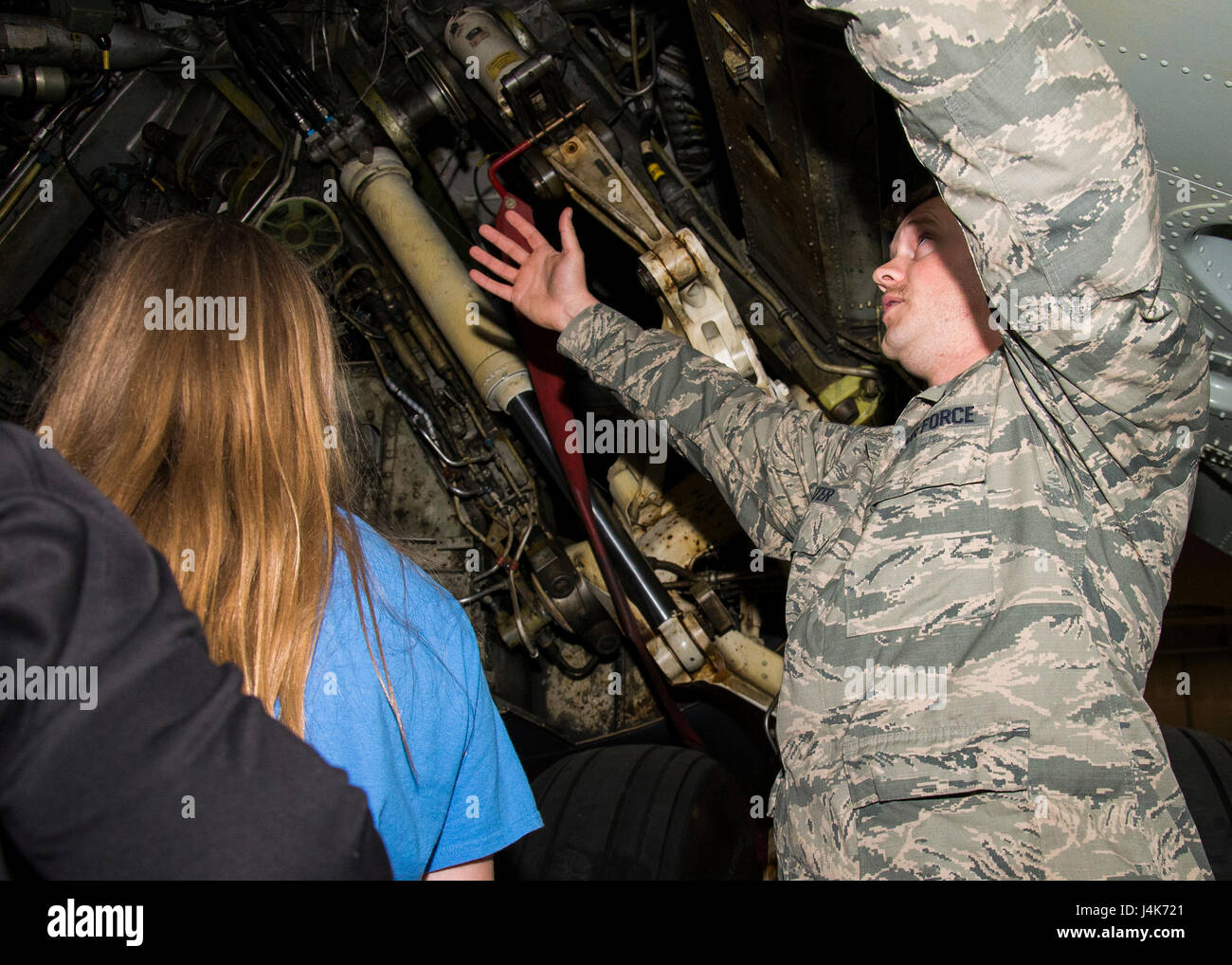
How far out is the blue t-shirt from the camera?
38.5 inches

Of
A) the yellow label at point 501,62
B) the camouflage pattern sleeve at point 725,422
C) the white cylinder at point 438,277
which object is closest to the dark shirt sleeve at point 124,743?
the camouflage pattern sleeve at point 725,422

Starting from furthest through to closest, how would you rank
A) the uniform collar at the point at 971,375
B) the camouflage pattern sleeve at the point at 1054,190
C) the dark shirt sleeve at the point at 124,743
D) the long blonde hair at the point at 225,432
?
the uniform collar at the point at 971,375 → the camouflage pattern sleeve at the point at 1054,190 → the long blonde hair at the point at 225,432 → the dark shirt sleeve at the point at 124,743

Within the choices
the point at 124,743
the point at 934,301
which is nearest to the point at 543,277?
the point at 934,301

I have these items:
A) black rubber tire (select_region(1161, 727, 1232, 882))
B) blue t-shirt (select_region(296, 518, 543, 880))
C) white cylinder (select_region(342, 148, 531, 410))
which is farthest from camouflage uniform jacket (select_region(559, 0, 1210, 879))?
white cylinder (select_region(342, 148, 531, 410))

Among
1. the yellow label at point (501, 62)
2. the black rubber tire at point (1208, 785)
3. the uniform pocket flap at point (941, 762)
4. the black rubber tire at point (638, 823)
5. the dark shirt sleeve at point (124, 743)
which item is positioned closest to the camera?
the dark shirt sleeve at point (124, 743)

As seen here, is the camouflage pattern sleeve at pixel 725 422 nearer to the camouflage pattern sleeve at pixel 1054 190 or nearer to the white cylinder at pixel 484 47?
the camouflage pattern sleeve at pixel 1054 190

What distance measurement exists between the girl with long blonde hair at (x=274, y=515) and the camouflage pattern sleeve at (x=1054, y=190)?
36.6 inches

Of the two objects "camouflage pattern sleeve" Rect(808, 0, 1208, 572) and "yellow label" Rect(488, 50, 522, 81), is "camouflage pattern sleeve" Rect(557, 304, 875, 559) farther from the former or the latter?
"yellow label" Rect(488, 50, 522, 81)

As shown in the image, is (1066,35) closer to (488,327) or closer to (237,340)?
(237,340)

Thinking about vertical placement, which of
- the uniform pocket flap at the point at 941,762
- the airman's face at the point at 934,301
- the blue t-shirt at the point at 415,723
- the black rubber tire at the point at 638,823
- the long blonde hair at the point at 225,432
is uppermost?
the airman's face at the point at 934,301

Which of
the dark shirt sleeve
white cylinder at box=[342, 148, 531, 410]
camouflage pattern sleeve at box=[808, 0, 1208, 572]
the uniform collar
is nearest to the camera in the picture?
the dark shirt sleeve

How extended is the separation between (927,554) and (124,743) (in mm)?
1302

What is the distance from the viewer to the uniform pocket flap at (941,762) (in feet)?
4.53

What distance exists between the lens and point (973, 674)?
1432 millimetres
